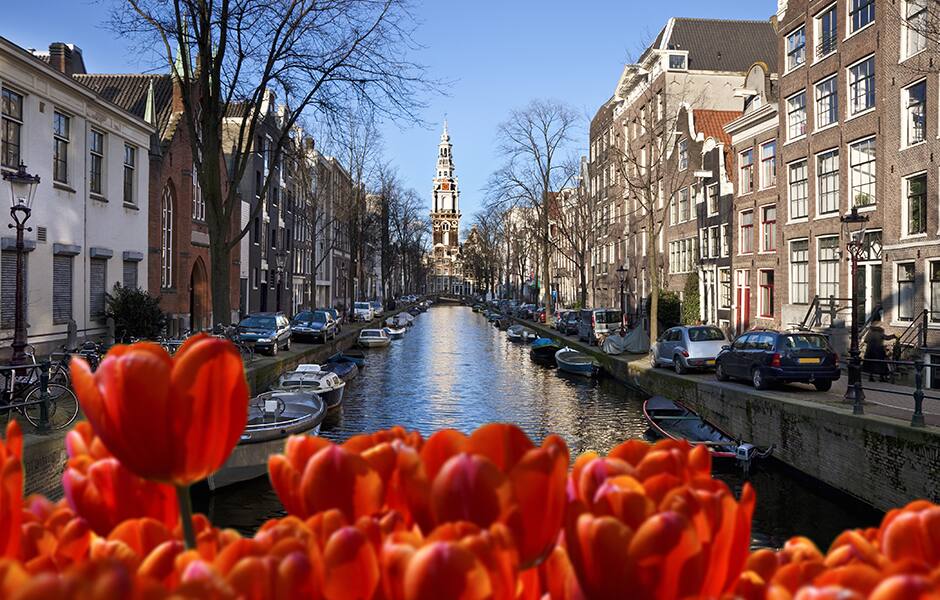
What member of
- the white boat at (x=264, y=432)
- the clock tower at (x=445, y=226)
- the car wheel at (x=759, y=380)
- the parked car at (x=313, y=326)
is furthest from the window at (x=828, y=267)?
the clock tower at (x=445, y=226)

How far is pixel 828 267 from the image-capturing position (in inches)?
1101

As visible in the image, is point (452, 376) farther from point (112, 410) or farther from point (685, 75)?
Answer: point (112, 410)

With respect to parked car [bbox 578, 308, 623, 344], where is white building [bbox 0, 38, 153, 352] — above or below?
above

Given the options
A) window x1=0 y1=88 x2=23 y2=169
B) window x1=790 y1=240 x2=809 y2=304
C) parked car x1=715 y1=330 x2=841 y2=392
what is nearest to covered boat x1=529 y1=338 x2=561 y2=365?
window x1=790 y1=240 x2=809 y2=304

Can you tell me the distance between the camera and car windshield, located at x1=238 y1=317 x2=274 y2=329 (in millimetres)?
30672

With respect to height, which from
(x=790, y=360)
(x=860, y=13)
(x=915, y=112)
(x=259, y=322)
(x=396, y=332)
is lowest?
(x=396, y=332)

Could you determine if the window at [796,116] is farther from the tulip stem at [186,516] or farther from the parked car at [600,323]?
the tulip stem at [186,516]

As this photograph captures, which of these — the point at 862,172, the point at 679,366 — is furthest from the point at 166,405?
the point at 862,172

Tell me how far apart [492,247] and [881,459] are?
92.9m

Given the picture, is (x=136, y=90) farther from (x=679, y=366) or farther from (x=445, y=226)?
(x=445, y=226)

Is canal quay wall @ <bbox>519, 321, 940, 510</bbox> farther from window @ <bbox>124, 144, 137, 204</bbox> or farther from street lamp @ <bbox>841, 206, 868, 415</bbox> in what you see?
window @ <bbox>124, 144, 137, 204</bbox>

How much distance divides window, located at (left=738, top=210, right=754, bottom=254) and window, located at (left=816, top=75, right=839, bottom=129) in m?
6.88

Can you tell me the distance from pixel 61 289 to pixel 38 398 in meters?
11.7

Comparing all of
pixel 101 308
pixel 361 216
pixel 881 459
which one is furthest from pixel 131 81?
pixel 881 459
